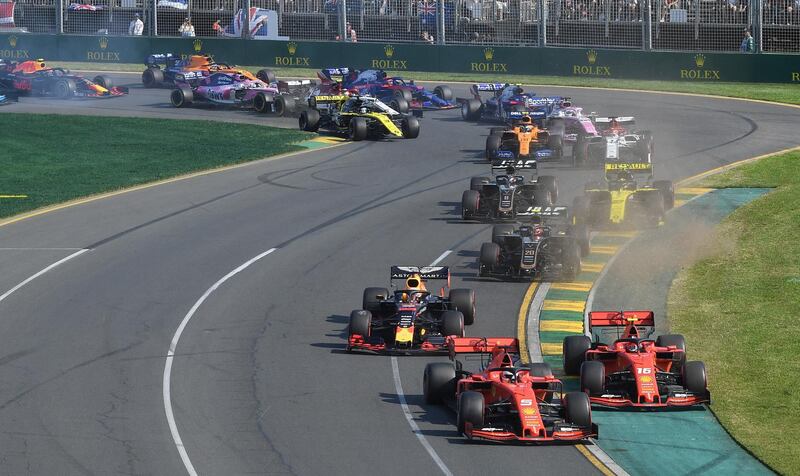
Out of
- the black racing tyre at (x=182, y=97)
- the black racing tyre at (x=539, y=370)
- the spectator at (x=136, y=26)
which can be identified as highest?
the spectator at (x=136, y=26)

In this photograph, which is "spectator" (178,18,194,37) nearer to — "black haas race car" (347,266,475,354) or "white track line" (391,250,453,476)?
"black haas race car" (347,266,475,354)

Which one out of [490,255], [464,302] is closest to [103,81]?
[490,255]

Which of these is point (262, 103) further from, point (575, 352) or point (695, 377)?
point (695, 377)

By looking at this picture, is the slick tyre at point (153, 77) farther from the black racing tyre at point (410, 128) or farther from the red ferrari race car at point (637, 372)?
the red ferrari race car at point (637, 372)

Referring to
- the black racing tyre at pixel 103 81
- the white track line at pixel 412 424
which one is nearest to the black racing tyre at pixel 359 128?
the black racing tyre at pixel 103 81

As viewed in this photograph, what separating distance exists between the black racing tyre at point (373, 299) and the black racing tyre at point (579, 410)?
7.42 metres

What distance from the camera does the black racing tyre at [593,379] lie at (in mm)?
22984

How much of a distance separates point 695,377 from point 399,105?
35.0m

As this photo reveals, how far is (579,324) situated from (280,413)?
28.3 feet

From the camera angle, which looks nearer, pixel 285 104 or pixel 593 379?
pixel 593 379

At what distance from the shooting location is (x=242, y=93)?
60.3 meters

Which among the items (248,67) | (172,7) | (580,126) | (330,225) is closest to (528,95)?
(580,126)

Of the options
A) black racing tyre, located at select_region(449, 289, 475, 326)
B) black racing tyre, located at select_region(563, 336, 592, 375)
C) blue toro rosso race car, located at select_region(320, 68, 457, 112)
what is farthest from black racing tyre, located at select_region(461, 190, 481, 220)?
blue toro rosso race car, located at select_region(320, 68, 457, 112)

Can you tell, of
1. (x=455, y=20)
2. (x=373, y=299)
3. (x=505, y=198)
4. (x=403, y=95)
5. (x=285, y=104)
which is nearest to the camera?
(x=373, y=299)
